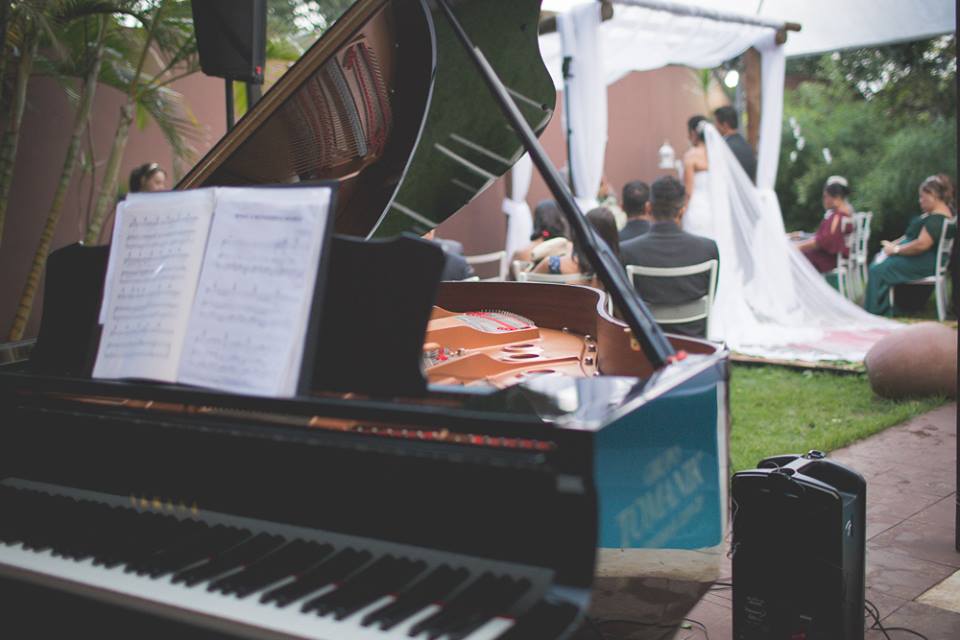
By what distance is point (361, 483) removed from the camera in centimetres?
154

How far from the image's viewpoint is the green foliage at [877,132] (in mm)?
13703

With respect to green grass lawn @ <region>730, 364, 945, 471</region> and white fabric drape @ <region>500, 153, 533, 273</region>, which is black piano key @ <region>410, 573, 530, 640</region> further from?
white fabric drape @ <region>500, 153, 533, 273</region>

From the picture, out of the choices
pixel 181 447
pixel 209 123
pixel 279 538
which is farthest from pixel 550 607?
pixel 209 123

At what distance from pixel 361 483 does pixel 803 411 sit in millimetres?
4768

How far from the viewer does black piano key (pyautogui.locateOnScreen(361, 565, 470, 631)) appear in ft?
4.39

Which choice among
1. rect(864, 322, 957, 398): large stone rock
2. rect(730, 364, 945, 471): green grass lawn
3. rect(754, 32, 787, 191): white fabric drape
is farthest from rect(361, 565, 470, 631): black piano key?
rect(754, 32, 787, 191): white fabric drape

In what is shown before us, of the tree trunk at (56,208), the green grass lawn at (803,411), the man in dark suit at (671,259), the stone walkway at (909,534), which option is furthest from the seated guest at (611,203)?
the tree trunk at (56,208)

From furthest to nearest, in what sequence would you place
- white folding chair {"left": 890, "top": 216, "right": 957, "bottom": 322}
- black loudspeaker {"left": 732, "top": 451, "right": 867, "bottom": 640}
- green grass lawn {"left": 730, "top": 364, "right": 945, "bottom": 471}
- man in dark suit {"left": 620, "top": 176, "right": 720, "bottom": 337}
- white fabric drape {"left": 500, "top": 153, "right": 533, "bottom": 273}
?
white fabric drape {"left": 500, "top": 153, "right": 533, "bottom": 273} → white folding chair {"left": 890, "top": 216, "right": 957, "bottom": 322} → man in dark suit {"left": 620, "top": 176, "right": 720, "bottom": 337} → green grass lawn {"left": 730, "top": 364, "right": 945, "bottom": 471} → black loudspeaker {"left": 732, "top": 451, "right": 867, "bottom": 640}

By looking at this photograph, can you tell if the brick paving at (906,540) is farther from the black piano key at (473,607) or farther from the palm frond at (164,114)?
the palm frond at (164,114)

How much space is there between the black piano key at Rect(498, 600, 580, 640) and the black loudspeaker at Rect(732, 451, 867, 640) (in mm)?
1342

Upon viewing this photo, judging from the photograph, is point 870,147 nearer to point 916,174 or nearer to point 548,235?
point 916,174

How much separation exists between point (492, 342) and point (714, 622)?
1217mm

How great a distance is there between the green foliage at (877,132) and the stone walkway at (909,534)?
30.8ft

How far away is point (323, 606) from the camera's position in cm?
138
